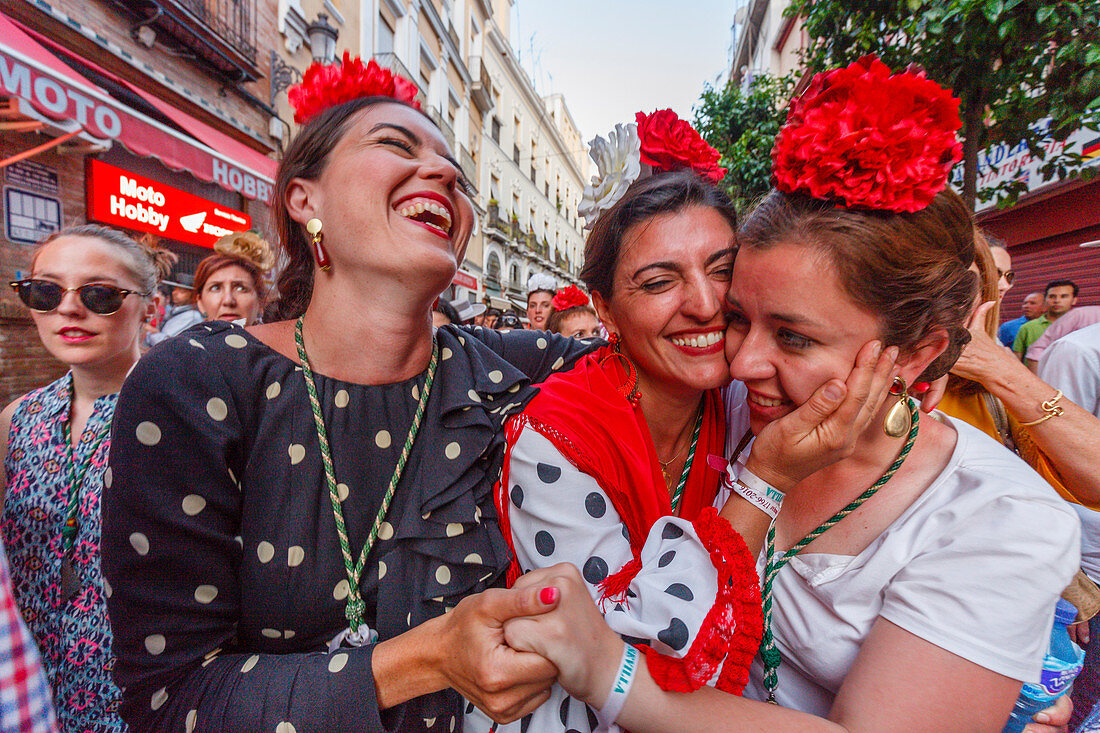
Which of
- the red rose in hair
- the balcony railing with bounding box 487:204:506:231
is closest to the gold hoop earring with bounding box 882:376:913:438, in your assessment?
the red rose in hair

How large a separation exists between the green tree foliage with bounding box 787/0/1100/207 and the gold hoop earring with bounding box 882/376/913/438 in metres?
2.57

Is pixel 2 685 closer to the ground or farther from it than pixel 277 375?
closer to the ground

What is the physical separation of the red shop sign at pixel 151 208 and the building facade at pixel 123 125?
13mm

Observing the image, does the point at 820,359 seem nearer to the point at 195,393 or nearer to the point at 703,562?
the point at 703,562

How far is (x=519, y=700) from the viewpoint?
1.07 m

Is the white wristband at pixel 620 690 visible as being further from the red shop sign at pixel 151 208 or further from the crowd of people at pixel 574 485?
the red shop sign at pixel 151 208

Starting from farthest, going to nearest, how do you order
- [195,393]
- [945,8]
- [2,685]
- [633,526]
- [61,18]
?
1. [61,18]
2. [945,8]
3. [633,526]
4. [195,393]
5. [2,685]

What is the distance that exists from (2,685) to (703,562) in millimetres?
1173

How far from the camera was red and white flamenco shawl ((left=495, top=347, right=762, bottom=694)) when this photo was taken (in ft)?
3.74

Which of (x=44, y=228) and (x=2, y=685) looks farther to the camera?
(x=44, y=228)

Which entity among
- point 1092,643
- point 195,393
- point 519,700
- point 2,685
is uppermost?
point 195,393

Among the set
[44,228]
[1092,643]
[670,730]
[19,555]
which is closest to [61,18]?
[44,228]

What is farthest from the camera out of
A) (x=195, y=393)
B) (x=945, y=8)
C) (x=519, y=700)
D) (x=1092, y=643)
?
(x=945, y=8)

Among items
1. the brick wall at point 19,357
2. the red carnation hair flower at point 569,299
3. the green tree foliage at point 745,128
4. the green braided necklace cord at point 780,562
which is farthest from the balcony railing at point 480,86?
the green braided necklace cord at point 780,562
